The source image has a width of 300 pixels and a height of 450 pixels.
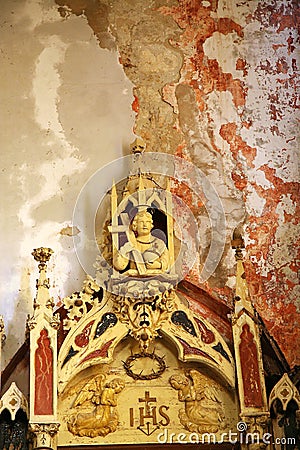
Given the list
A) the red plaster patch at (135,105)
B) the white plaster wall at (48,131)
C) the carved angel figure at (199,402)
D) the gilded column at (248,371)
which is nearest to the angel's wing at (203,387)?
the carved angel figure at (199,402)

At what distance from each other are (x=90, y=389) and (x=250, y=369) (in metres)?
1.19

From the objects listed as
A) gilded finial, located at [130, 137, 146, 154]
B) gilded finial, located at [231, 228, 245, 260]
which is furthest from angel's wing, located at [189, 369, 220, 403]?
gilded finial, located at [130, 137, 146, 154]

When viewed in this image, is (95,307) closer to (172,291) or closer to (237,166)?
(172,291)

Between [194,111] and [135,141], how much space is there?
0.67 meters

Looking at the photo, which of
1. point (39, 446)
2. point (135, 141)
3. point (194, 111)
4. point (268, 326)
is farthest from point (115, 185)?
point (39, 446)

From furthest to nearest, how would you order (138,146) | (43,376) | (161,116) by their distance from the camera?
(161,116) → (138,146) → (43,376)

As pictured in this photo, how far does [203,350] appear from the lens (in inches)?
304

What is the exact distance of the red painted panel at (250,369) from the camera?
746 cm

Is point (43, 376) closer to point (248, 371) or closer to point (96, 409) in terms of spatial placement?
point (96, 409)

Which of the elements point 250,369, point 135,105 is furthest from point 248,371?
point 135,105

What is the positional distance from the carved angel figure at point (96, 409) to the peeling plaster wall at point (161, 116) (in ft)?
3.05

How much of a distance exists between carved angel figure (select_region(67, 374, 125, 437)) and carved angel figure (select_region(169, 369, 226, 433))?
0.46 m

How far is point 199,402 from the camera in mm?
7691

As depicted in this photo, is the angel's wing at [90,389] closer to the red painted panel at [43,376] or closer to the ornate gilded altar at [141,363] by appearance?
the ornate gilded altar at [141,363]
